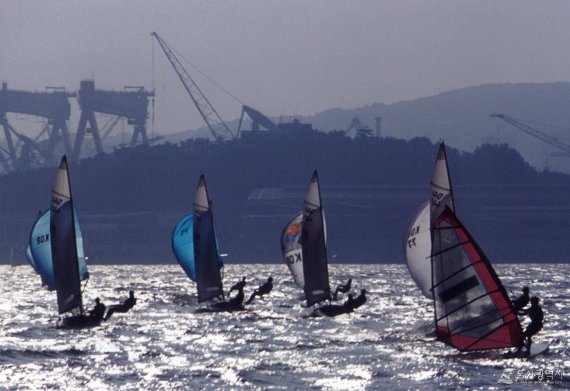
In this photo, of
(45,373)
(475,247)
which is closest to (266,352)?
(45,373)

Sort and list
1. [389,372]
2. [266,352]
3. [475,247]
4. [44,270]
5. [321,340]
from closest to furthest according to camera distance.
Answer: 1. [475,247]
2. [389,372]
3. [266,352]
4. [321,340]
5. [44,270]

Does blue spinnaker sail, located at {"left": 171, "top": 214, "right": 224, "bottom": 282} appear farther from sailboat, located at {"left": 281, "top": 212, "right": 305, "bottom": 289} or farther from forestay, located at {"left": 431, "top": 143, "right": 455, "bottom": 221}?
forestay, located at {"left": 431, "top": 143, "right": 455, "bottom": 221}

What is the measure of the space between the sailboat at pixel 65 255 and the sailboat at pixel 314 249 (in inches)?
394

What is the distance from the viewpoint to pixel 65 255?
5850 centimetres

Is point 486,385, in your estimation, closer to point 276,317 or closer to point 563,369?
point 563,369

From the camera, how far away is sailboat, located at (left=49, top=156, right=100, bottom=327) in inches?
2274

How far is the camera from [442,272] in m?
39.5

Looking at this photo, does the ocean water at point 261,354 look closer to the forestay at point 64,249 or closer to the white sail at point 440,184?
the forestay at point 64,249

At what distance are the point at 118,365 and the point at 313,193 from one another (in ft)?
73.0

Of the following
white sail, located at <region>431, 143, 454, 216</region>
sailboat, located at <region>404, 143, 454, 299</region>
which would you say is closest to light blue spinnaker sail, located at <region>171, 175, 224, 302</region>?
sailboat, located at <region>404, 143, 454, 299</region>

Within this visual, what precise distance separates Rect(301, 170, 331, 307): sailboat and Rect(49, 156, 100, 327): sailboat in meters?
10.00

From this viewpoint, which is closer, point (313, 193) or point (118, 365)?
point (118, 365)

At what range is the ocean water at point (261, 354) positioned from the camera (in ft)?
132

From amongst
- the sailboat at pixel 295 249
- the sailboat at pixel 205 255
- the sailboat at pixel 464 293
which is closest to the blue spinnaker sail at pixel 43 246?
the sailboat at pixel 205 255
